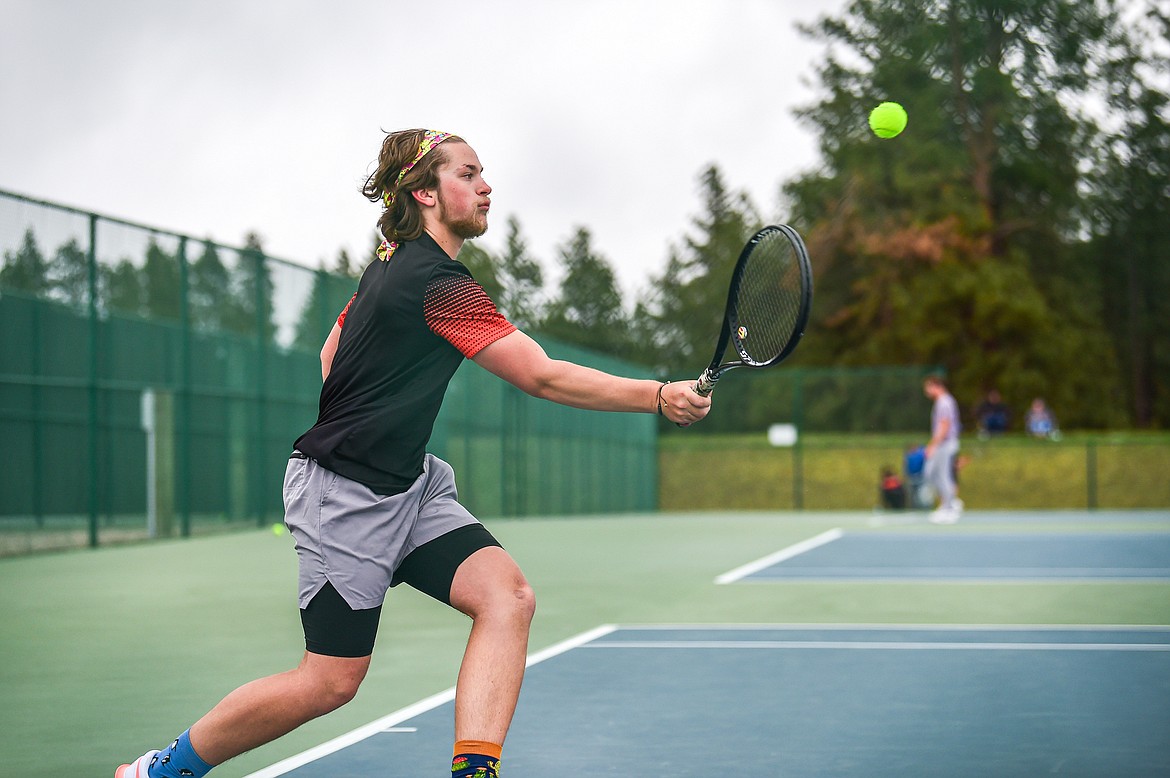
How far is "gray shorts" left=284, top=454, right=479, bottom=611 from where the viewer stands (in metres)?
3.24

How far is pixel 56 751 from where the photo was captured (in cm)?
449

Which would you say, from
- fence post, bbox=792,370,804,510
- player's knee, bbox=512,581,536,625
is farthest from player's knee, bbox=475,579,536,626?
fence post, bbox=792,370,804,510

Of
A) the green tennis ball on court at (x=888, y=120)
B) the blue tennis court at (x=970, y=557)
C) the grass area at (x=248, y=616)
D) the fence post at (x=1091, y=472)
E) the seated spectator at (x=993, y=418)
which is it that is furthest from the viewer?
the seated spectator at (x=993, y=418)

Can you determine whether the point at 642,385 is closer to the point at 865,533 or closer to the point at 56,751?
the point at 56,751

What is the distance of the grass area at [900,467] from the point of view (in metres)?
26.2

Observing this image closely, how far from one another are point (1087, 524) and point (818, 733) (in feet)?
51.6

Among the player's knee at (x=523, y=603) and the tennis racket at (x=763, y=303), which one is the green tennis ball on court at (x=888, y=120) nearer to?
the tennis racket at (x=763, y=303)

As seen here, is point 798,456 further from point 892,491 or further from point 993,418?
point 993,418

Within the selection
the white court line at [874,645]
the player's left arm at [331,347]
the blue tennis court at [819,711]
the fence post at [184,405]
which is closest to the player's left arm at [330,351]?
the player's left arm at [331,347]

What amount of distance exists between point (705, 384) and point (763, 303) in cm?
88

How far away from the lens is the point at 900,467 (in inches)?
1055

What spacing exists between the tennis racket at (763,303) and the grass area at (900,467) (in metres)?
22.3

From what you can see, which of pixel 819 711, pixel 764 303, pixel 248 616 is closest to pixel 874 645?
pixel 819 711

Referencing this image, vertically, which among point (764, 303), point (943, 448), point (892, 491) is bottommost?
point (892, 491)
